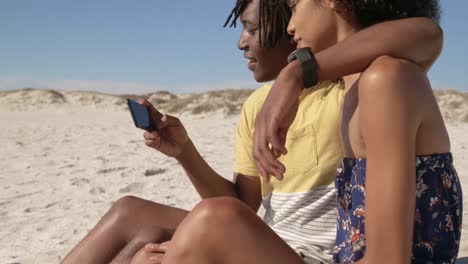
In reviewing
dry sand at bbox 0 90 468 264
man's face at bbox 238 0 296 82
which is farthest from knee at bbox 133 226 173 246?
dry sand at bbox 0 90 468 264

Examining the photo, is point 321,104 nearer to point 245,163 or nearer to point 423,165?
point 245,163

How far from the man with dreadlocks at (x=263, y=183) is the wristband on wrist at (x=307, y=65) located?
27.0 inches

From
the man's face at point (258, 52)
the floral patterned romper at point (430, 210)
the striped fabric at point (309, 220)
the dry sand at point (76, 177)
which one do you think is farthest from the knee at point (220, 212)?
the dry sand at point (76, 177)

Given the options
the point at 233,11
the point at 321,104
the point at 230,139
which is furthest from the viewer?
the point at 230,139

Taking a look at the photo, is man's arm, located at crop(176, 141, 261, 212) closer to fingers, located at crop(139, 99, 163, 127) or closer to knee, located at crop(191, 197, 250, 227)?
fingers, located at crop(139, 99, 163, 127)

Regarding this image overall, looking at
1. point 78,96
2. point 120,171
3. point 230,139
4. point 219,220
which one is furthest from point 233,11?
point 78,96

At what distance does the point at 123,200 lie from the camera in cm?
229

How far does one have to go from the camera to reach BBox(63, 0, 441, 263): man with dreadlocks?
6.86 ft

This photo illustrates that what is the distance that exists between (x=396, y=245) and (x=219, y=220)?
40cm

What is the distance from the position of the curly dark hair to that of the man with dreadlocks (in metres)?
0.57

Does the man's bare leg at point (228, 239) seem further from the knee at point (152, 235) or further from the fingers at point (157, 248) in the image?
the knee at point (152, 235)

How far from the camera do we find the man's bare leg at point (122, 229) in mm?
2205

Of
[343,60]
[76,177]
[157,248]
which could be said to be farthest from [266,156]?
[76,177]

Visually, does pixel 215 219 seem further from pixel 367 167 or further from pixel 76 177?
pixel 76 177
